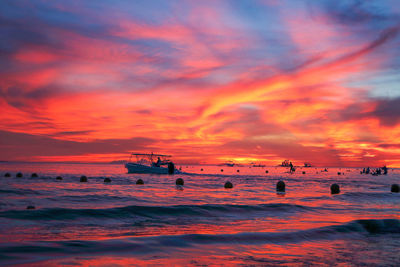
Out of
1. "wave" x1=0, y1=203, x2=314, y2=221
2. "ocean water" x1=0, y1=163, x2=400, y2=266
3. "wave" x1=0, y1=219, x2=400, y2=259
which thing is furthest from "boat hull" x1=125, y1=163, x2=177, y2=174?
"wave" x1=0, y1=219, x2=400, y2=259

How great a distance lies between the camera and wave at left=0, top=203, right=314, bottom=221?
16.3 metres

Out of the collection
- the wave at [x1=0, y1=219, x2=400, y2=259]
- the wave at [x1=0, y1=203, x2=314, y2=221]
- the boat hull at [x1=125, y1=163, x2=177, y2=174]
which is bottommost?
the wave at [x1=0, y1=203, x2=314, y2=221]

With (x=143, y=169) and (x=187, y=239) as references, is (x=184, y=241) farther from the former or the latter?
(x=143, y=169)

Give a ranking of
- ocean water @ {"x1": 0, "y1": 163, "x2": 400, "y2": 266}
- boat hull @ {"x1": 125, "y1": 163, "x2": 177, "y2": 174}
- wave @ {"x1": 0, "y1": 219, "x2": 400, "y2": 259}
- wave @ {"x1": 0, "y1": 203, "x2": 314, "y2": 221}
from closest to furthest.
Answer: ocean water @ {"x1": 0, "y1": 163, "x2": 400, "y2": 266}, wave @ {"x1": 0, "y1": 219, "x2": 400, "y2": 259}, wave @ {"x1": 0, "y1": 203, "x2": 314, "y2": 221}, boat hull @ {"x1": 125, "y1": 163, "x2": 177, "y2": 174}

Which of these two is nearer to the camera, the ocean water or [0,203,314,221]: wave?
the ocean water

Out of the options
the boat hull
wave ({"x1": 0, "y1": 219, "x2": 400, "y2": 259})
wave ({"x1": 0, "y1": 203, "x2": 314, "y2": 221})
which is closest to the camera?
wave ({"x1": 0, "y1": 219, "x2": 400, "y2": 259})

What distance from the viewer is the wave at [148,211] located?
53.5 feet

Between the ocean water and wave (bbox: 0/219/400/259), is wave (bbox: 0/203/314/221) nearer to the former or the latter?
the ocean water

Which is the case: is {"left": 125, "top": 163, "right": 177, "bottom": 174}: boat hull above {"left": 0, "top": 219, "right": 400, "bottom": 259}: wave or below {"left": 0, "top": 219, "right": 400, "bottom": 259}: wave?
above

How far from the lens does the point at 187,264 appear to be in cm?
791

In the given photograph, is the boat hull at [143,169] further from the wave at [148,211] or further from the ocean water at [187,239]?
the ocean water at [187,239]

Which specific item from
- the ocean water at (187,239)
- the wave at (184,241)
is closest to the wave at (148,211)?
the ocean water at (187,239)

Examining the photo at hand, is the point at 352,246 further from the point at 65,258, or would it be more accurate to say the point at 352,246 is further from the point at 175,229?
the point at 65,258

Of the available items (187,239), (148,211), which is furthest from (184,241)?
(148,211)
